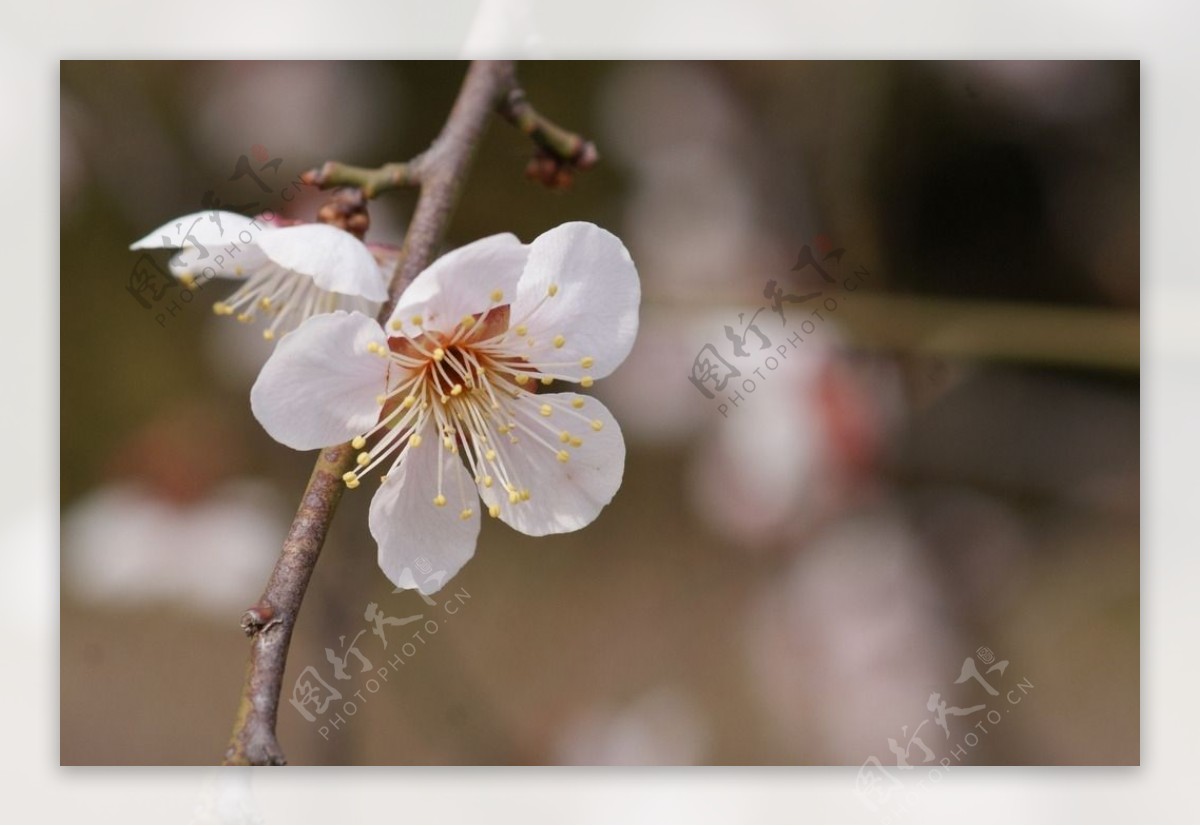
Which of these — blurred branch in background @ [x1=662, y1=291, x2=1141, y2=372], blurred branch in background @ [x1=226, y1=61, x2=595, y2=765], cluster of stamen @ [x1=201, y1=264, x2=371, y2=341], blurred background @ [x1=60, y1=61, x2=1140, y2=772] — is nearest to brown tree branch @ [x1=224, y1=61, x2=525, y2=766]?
blurred branch in background @ [x1=226, y1=61, x2=595, y2=765]

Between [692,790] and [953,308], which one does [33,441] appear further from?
[953,308]

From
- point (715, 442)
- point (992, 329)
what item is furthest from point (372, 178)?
point (715, 442)

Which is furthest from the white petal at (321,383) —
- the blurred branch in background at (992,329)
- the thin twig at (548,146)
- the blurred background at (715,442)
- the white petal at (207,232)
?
the blurred branch in background at (992,329)

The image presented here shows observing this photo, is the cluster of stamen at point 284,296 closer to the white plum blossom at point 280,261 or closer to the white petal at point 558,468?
the white plum blossom at point 280,261

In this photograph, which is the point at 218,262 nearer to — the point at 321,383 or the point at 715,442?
the point at 321,383

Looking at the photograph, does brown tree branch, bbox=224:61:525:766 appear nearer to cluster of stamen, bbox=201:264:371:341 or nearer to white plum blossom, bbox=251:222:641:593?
white plum blossom, bbox=251:222:641:593

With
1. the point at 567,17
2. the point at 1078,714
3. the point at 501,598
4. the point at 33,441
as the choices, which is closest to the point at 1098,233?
the point at 1078,714
